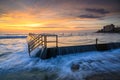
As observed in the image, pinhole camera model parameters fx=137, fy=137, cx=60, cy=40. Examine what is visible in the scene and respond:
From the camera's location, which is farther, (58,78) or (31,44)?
(31,44)

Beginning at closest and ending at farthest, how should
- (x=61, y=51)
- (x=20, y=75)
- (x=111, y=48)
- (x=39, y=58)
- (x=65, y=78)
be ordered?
1. (x=65, y=78)
2. (x=20, y=75)
3. (x=39, y=58)
4. (x=61, y=51)
5. (x=111, y=48)

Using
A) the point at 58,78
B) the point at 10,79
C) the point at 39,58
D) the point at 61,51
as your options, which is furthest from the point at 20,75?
the point at 61,51

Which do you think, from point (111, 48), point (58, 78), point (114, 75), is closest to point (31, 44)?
point (58, 78)

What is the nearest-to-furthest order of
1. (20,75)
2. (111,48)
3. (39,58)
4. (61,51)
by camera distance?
(20,75), (39,58), (61,51), (111,48)

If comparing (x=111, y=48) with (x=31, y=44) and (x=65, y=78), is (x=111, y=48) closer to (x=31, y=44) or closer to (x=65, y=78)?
(x=31, y=44)

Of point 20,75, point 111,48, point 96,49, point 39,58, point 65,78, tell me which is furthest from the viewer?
point 111,48

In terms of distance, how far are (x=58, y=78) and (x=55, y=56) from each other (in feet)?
16.8

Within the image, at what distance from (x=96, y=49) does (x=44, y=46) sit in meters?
6.04

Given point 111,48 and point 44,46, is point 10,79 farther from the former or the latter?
point 111,48

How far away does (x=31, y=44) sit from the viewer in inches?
494

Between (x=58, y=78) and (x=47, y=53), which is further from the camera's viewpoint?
(x=47, y=53)

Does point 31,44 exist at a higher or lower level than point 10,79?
higher

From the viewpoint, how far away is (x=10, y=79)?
655 centimetres

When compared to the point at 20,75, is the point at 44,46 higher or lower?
higher
